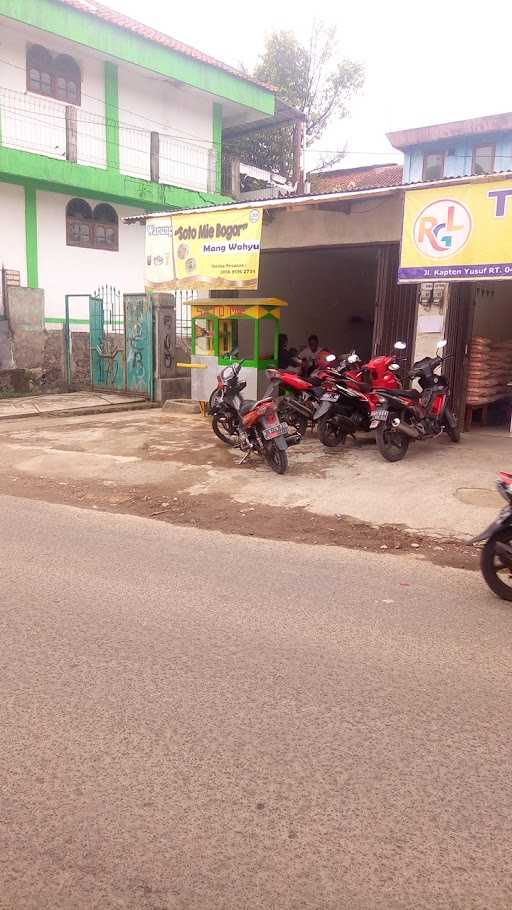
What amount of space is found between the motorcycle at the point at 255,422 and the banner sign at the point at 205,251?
6.19ft

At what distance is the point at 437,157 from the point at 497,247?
46.0 ft

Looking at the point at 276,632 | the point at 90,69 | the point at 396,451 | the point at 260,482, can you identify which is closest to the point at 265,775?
the point at 276,632

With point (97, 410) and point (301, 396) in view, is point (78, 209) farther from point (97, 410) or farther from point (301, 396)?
point (301, 396)

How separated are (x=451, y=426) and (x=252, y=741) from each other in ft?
24.7

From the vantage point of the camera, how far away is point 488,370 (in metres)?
11.4

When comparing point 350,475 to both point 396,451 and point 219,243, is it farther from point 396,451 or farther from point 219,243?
point 219,243

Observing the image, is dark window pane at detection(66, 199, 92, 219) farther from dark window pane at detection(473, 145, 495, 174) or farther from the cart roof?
dark window pane at detection(473, 145, 495, 174)

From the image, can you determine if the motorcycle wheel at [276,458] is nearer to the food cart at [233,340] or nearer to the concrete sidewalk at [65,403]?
the food cart at [233,340]

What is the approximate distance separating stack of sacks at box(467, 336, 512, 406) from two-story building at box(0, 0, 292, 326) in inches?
423

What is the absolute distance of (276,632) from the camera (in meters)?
4.05

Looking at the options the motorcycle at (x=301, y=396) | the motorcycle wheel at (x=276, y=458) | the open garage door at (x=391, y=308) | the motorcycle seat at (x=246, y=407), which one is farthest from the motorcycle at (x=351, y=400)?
the open garage door at (x=391, y=308)

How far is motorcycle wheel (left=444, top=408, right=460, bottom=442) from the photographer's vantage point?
31.7ft

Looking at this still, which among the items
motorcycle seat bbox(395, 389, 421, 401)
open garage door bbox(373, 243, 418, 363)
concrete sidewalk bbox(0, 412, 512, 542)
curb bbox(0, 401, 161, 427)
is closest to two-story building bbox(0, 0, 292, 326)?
curb bbox(0, 401, 161, 427)

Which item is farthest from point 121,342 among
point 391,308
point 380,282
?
point 391,308
